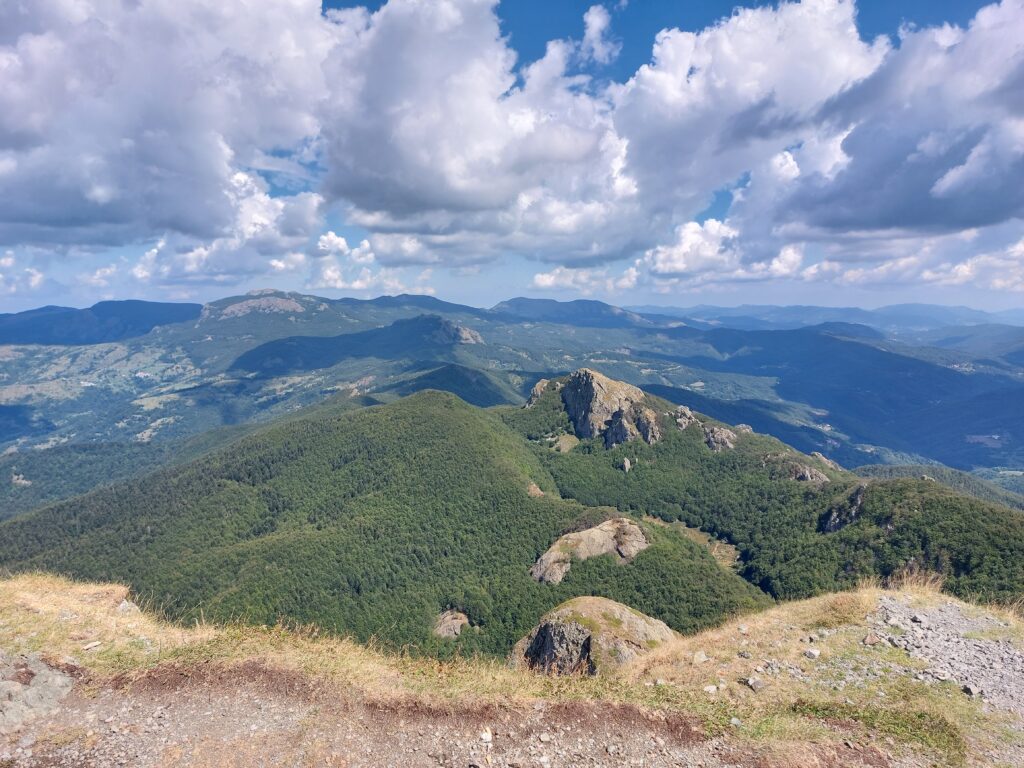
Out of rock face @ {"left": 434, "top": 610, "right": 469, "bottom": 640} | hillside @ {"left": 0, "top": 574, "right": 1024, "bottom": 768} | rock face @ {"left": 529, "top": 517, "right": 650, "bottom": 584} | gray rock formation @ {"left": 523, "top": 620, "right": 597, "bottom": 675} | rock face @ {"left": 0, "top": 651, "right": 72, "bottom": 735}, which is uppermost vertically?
rock face @ {"left": 0, "top": 651, "right": 72, "bottom": 735}

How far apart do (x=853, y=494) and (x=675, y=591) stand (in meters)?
94.3

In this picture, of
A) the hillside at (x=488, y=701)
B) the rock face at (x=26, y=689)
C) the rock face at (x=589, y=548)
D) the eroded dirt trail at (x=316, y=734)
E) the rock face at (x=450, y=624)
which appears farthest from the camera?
the rock face at (x=589, y=548)

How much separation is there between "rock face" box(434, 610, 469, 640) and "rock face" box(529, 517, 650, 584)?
28.3 m

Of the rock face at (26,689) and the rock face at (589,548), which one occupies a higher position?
the rock face at (26,689)

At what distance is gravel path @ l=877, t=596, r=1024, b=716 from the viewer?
71.2 feet

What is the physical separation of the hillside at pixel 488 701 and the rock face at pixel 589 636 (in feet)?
111

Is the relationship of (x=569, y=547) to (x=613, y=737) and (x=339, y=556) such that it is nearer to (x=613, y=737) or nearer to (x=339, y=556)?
(x=339, y=556)

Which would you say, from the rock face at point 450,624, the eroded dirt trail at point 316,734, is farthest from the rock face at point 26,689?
the rock face at point 450,624

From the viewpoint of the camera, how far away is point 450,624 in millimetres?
160375

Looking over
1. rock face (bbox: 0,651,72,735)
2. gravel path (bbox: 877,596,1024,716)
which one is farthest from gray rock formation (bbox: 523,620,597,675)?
rock face (bbox: 0,651,72,735)

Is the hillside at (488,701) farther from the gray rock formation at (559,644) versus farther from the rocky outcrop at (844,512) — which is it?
the rocky outcrop at (844,512)

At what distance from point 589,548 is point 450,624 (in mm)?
53286

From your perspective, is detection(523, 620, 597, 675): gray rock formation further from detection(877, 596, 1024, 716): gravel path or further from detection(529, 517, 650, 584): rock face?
detection(529, 517, 650, 584): rock face

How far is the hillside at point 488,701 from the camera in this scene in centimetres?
1762
